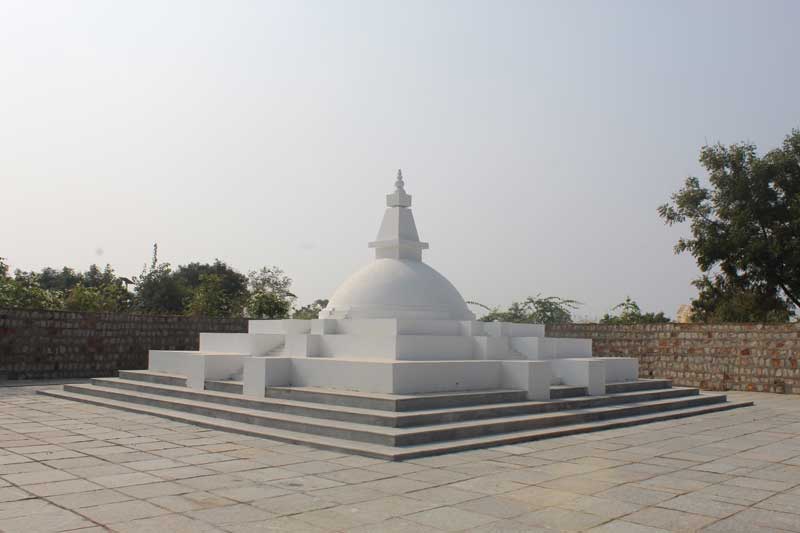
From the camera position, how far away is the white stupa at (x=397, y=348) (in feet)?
32.1

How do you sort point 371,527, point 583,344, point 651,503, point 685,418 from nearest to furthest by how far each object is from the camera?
point 371,527 < point 651,503 < point 685,418 < point 583,344

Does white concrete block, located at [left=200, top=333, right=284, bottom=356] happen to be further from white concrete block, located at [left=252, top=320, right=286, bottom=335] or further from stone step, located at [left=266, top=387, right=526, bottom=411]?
stone step, located at [left=266, top=387, right=526, bottom=411]

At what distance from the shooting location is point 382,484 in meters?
5.91

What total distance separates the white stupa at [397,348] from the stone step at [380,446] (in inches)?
37.6

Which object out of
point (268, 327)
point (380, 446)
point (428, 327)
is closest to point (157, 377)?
point (268, 327)

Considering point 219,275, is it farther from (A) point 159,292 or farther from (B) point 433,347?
(B) point 433,347

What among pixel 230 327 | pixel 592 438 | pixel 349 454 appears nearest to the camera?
pixel 349 454

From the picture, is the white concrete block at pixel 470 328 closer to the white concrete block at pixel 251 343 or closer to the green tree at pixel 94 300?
the white concrete block at pixel 251 343

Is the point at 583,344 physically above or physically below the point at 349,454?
above

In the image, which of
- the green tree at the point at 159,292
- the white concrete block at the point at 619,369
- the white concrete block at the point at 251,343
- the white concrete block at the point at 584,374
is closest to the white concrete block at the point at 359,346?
the white concrete block at the point at 251,343

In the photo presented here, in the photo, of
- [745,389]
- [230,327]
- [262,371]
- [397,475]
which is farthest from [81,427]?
[745,389]

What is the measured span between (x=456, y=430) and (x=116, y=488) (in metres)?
3.80

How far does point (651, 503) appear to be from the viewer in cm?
543

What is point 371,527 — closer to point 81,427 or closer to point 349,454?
point 349,454
